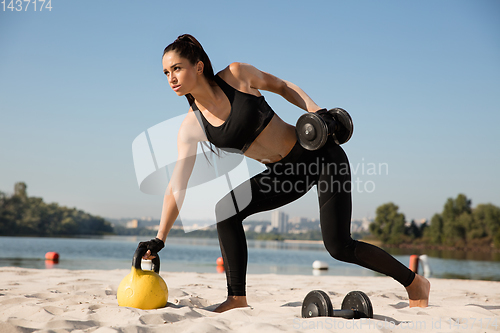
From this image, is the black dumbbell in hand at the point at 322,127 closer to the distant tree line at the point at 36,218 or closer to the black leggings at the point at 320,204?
the black leggings at the point at 320,204

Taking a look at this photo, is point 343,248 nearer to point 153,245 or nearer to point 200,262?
point 153,245

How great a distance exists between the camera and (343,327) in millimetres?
1997

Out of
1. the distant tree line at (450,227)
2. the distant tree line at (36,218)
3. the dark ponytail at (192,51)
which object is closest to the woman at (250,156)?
the dark ponytail at (192,51)

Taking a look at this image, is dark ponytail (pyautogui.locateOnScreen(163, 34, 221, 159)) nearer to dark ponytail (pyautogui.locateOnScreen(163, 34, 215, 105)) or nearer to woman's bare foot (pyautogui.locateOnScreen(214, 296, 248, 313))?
dark ponytail (pyautogui.locateOnScreen(163, 34, 215, 105))

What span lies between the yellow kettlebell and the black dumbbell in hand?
4.33 feet

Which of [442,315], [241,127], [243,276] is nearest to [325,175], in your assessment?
[241,127]

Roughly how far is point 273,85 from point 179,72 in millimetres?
698

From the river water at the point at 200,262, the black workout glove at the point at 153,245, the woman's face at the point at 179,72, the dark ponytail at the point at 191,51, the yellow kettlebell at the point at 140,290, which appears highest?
the dark ponytail at the point at 191,51

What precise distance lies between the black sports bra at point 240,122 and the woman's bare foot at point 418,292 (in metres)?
1.65

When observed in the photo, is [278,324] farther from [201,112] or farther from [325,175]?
[201,112]

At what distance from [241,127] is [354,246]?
1.13 m

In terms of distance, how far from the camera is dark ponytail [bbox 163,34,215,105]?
7.95 ft

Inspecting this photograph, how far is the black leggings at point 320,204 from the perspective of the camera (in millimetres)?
2584

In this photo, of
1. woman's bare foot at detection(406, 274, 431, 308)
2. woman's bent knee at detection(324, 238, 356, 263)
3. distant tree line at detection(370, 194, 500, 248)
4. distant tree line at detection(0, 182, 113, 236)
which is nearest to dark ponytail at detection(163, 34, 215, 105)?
woman's bent knee at detection(324, 238, 356, 263)
